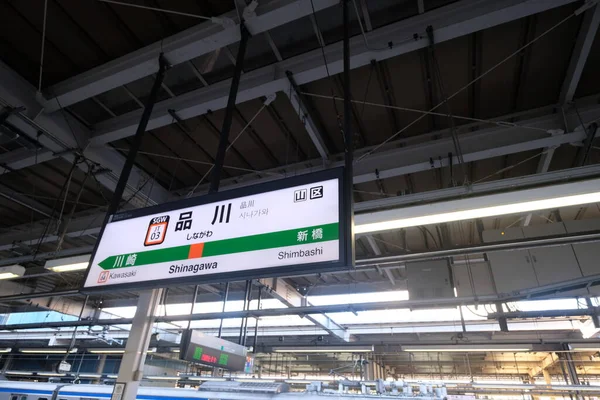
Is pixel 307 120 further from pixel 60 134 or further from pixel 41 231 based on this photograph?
pixel 41 231

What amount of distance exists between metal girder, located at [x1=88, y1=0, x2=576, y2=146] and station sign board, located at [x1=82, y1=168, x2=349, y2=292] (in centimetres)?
197

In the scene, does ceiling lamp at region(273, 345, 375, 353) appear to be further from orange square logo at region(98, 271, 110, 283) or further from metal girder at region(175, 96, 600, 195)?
orange square logo at region(98, 271, 110, 283)

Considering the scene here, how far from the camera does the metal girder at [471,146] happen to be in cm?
406

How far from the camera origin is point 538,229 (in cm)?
468

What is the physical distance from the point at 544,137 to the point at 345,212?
3512 millimetres

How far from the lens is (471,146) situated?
445 cm

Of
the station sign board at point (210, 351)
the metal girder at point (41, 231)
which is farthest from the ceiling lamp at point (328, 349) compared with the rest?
the metal girder at point (41, 231)

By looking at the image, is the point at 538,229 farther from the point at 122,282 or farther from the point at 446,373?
the point at 446,373

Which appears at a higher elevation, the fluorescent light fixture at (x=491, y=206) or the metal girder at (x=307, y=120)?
the metal girder at (x=307, y=120)

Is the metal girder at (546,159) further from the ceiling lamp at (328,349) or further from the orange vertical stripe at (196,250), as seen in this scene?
the ceiling lamp at (328,349)

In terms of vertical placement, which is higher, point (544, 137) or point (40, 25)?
point (40, 25)

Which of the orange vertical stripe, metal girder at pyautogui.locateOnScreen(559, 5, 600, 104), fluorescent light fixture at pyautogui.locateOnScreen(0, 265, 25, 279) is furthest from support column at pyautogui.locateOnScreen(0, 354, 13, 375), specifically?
metal girder at pyautogui.locateOnScreen(559, 5, 600, 104)

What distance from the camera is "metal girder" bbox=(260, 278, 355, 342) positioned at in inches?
334

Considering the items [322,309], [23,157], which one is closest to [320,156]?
[322,309]
